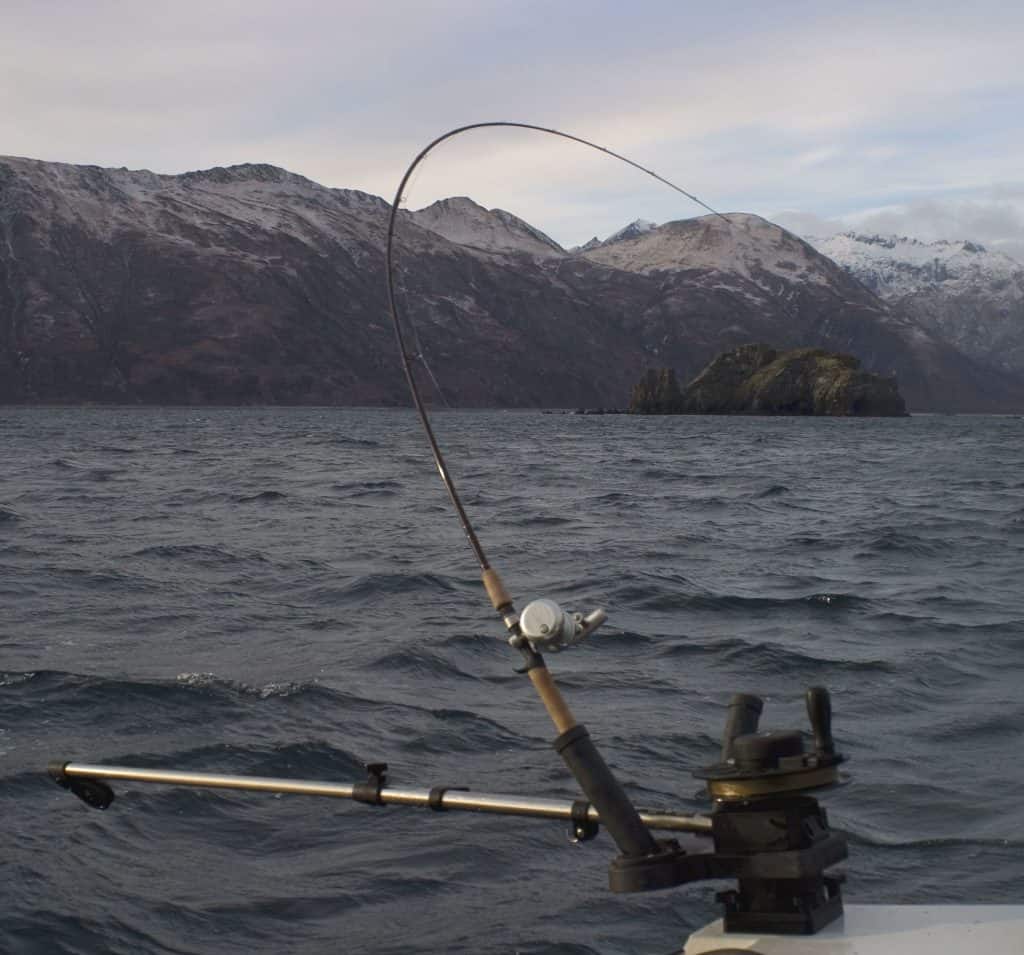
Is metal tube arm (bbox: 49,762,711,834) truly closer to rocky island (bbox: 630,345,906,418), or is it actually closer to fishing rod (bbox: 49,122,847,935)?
fishing rod (bbox: 49,122,847,935)

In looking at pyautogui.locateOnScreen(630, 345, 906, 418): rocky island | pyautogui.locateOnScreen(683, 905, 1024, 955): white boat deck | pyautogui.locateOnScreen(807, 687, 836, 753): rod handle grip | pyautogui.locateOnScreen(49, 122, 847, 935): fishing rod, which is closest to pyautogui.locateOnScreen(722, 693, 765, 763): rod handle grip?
pyautogui.locateOnScreen(49, 122, 847, 935): fishing rod

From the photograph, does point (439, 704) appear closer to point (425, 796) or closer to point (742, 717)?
point (425, 796)

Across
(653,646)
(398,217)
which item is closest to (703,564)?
(653,646)

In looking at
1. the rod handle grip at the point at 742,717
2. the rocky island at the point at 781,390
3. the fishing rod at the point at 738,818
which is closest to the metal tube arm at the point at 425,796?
the fishing rod at the point at 738,818

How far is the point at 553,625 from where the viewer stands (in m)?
3.67

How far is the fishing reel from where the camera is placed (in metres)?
3.67

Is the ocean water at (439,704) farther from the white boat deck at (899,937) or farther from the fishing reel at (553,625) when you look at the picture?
the fishing reel at (553,625)

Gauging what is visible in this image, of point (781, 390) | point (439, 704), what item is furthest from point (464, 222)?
point (781, 390)

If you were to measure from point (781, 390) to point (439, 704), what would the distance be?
179m

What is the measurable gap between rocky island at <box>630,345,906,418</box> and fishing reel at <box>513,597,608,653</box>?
18135 cm

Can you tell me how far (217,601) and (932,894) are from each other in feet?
33.9

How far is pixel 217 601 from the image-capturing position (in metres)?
15.6

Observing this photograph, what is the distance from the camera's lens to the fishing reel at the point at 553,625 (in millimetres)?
3674

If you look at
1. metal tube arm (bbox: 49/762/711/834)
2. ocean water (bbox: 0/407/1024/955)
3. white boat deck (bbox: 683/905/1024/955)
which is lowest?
ocean water (bbox: 0/407/1024/955)
